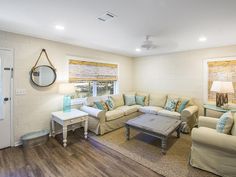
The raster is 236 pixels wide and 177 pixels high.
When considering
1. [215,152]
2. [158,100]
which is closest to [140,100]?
[158,100]

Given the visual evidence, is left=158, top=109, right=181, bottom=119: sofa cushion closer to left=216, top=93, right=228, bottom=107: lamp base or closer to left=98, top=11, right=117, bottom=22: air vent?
left=216, top=93, right=228, bottom=107: lamp base

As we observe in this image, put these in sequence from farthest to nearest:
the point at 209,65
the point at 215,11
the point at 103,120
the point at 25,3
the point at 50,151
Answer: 1. the point at 209,65
2. the point at 103,120
3. the point at 50,151
4. the point at 215,11
5. the point at 25,3

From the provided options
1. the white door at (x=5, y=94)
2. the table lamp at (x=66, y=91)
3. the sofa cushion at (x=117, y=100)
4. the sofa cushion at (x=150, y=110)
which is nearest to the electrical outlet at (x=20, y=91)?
the white door at (x=5, y=94)

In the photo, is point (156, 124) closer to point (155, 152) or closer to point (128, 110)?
point (155, 152)

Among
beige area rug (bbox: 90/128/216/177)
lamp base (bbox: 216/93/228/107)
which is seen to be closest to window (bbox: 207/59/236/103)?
lamp base (bbox: 216/93/228/107)

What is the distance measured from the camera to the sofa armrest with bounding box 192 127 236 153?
1.88 m

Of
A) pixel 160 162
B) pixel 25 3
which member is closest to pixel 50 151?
pixel 160 162

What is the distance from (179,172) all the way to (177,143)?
989mm

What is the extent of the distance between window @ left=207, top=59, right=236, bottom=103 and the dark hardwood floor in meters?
3.22

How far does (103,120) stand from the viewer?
3443 mm

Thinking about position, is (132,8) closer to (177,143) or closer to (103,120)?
(103,120)

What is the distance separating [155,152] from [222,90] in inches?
94.7

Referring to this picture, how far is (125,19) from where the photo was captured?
2184 mm

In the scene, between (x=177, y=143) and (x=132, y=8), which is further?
(x=177, y=143)
